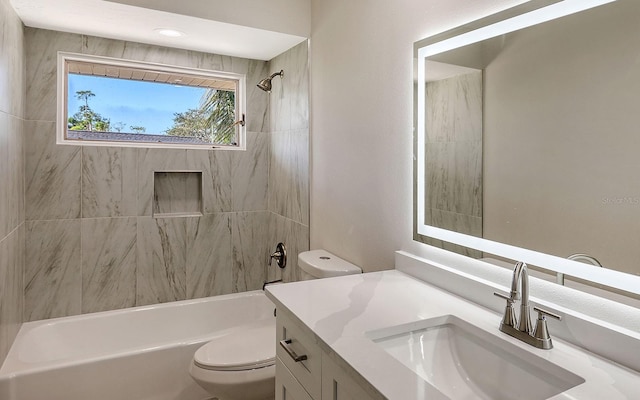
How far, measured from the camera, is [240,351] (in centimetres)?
192

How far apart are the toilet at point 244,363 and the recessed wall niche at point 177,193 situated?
3.78 feet

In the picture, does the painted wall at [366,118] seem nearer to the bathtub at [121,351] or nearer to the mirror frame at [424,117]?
the mirror frame at [424,117]

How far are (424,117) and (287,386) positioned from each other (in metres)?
1.10

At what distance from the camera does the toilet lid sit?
5.91 ft

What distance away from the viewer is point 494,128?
1.25m

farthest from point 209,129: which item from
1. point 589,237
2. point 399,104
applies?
point 589,237

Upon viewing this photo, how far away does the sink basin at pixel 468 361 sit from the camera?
2.89 feet

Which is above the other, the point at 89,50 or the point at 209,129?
the point at 89,50

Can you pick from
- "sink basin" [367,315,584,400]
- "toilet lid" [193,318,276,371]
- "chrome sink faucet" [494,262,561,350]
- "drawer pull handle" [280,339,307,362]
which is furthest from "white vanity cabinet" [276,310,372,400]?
"toilet lid" [193,318,276,371]

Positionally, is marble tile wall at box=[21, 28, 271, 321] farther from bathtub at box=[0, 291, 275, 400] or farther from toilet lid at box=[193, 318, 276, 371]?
toilet lid at box=[193, 318, 276, 371]

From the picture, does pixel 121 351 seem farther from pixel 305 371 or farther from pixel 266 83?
pixel 266 83

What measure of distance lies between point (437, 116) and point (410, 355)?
88cm

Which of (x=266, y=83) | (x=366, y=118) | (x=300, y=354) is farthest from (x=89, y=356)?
(x=266, y=83)

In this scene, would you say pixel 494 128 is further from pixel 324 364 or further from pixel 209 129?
pixel 209 129
